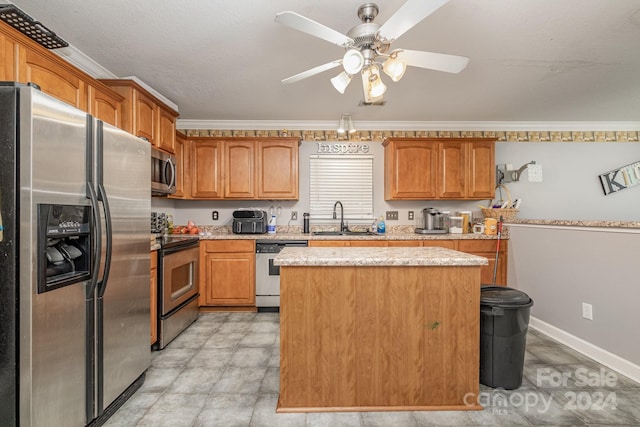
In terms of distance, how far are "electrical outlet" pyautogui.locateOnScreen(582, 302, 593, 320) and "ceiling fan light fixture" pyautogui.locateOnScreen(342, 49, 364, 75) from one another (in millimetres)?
2684

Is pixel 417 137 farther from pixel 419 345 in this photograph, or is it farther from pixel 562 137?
pixel 419 345

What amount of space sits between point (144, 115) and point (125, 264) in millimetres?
1492

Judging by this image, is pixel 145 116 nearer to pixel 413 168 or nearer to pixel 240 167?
pixel 240 167

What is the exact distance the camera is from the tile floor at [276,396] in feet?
5.55

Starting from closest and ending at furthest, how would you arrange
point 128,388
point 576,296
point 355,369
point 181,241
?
point 355,369, point 128,388, point 576,296, point 181,241

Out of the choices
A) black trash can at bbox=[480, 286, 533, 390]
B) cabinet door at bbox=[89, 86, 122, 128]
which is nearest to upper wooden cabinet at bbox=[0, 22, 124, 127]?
cabinet door at bbox=[89, 86, 122, 128]

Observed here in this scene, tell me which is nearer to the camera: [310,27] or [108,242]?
[310,27]

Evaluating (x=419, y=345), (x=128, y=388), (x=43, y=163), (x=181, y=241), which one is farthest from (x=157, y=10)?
(x=419, y=345)

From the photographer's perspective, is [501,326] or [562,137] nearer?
[501,326]

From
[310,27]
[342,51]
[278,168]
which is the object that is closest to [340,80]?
[310,27]

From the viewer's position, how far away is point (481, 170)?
12.6 feet

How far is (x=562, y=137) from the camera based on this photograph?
4.13m

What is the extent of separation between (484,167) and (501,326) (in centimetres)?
252

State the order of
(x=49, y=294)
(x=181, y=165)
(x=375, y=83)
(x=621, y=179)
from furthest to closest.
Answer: (x=621, y=179) → (x=181, y=165) → (x=375, y=83) → (x=49, y=294)
